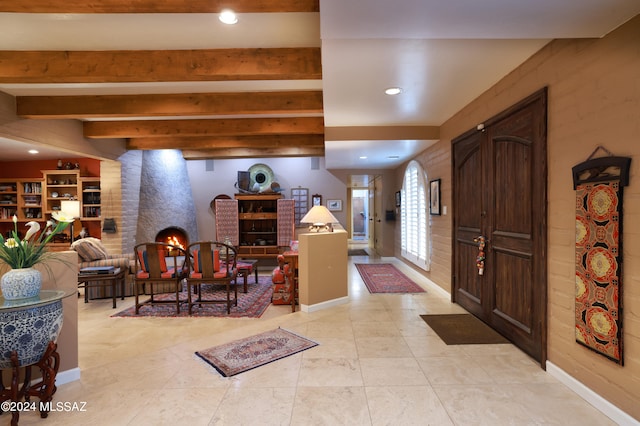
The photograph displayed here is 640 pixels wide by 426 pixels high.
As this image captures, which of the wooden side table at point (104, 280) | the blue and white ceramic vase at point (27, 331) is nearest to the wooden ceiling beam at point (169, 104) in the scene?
the wooden side table at point (104, 280)

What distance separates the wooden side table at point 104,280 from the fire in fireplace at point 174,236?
2.04m

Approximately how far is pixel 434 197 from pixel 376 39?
3.10 m

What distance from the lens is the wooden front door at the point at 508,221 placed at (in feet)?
8.28

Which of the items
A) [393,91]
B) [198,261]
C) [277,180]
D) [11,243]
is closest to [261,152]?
[277,180]

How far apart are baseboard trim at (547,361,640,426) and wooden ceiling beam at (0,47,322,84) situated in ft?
9.84

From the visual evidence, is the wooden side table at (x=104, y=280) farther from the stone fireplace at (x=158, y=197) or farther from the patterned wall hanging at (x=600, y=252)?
the patterned wall hanging at (x=600, y=252)

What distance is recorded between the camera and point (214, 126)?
5.05 metres

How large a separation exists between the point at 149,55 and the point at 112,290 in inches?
131

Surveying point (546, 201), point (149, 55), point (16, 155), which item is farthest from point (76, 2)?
point (16, 155)

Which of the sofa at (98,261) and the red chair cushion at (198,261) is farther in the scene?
the sofa at (98,261)

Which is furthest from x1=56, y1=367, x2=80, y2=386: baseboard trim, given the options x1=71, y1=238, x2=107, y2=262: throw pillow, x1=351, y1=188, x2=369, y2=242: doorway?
x1=351, y1=188, x2=369, y2=242: doorway

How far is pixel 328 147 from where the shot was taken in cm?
520

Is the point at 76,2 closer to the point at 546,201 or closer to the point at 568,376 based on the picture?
the point at 546,201

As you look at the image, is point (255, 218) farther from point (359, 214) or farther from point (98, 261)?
point (359, 214)
